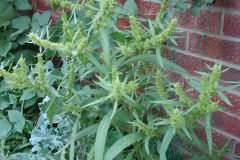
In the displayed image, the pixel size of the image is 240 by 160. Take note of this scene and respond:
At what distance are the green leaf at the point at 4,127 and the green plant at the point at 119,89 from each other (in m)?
0.76

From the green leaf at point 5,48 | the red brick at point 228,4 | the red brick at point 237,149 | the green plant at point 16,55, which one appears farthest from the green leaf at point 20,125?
the red brick at point 228,4

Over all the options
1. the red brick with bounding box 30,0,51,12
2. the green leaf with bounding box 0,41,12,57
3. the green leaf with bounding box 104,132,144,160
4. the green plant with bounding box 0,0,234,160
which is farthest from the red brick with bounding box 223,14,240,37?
the green leaf with bounding box 0,41,12,57

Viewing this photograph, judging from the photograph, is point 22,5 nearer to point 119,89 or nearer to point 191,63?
point 191,63

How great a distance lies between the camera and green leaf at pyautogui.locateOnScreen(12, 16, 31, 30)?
111 inches

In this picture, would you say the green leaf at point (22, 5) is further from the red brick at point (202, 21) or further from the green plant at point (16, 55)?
the red brick at point (202, 21)

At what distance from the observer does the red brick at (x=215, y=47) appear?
1.67 metres

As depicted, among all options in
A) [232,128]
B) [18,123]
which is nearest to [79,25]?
[232,128]

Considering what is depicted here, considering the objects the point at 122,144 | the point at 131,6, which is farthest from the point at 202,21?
the point at 122,144

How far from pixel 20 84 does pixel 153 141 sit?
22.2 inches

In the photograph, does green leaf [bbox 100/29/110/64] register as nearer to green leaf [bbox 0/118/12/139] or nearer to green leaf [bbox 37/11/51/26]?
green leaf [bbox 0/118/12/139]

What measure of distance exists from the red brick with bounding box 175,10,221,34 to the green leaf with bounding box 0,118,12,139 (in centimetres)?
119

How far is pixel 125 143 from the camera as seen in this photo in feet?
4.57

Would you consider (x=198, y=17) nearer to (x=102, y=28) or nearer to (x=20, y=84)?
(x=102, y=28)

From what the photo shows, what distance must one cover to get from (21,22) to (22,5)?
125 millimetres
